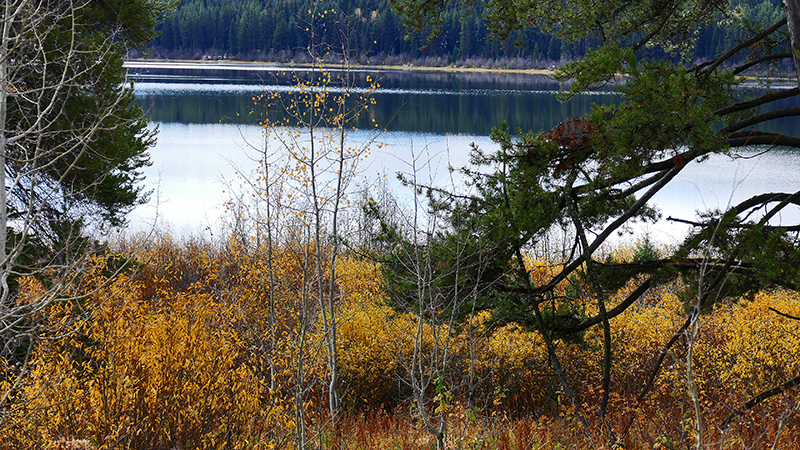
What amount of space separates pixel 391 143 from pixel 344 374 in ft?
64.7

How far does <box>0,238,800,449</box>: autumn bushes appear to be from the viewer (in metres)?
6.17

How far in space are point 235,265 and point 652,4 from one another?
32.5ft

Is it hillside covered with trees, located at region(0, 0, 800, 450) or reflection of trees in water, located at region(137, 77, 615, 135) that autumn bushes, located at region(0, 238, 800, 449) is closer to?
hillside covered with trees, located at region(0, 0, 800, 450)

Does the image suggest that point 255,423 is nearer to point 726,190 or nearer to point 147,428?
point 147,428

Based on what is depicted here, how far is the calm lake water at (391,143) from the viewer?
21703 mm

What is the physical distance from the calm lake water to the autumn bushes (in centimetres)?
209

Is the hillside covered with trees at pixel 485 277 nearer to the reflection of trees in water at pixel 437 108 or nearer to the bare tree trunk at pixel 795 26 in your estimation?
the bare tree trunk at pixel 795 26

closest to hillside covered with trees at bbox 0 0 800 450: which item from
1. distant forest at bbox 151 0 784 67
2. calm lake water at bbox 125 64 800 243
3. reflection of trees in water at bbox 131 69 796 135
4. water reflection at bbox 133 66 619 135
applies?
calm lake water at bbox 125 64 800 243

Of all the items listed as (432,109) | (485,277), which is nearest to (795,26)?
(485,277)

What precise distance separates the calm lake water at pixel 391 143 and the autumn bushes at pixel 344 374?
82.5 inches

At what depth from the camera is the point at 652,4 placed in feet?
23.9

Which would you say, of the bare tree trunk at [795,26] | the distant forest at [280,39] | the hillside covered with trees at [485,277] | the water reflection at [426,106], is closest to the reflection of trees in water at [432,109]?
the water reflection at [426,106]

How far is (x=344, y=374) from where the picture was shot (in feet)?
34.6

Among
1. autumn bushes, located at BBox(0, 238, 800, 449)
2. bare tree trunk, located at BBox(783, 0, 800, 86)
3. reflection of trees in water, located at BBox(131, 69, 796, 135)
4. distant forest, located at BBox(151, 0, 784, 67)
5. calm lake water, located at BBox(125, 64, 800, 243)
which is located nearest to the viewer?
bare tree trunk, located at BBox(783, 0, 800, 86)
